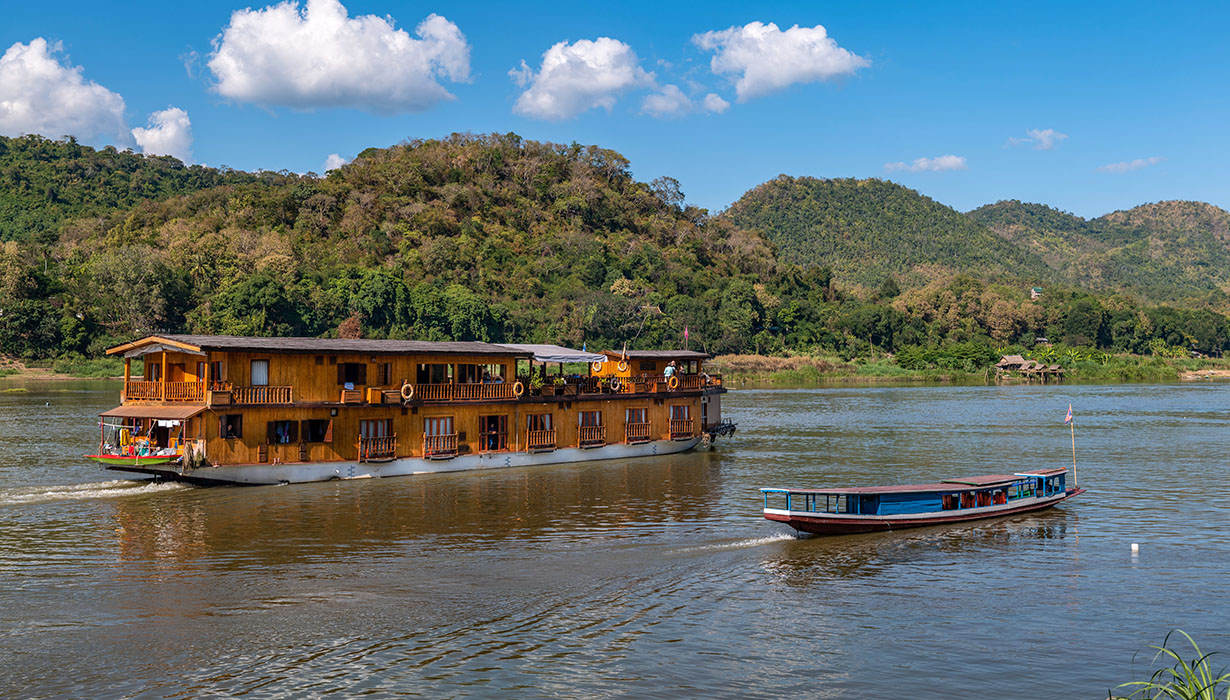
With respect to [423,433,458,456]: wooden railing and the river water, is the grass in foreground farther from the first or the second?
[423,433,458,456]: wooden railing

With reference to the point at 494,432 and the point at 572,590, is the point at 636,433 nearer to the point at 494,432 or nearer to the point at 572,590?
the point at 494,432

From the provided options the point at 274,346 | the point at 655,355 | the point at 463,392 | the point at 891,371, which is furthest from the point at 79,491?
the point at 891,371

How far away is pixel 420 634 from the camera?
2070 cm

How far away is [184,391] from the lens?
121 feet

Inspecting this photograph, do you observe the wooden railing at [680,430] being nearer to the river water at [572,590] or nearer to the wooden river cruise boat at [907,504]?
the river water at [572,590]

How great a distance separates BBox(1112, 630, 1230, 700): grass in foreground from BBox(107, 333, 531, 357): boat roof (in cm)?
3015

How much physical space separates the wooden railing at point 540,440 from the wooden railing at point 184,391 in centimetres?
1521

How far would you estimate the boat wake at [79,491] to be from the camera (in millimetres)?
36156

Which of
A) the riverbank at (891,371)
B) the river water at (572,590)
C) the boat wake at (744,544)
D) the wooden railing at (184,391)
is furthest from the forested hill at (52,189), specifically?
the boat wake at (744,544)

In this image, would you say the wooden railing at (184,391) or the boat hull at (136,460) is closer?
the boat hull at (136,460)

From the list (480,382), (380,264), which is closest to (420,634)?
(480,382)

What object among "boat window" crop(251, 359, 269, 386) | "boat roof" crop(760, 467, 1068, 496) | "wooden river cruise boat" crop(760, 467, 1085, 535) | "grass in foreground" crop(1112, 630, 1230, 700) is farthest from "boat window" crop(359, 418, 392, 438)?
"grass in foreground" crop(1112, 630, 1230, 700)

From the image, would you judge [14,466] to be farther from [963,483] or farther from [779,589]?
[963,483]

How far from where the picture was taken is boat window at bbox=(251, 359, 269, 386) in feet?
124
